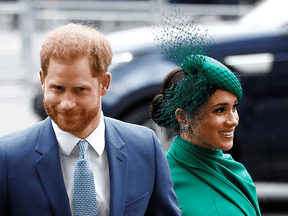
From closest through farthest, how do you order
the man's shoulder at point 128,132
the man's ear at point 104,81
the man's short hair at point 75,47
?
the man's short hair at point 75,47 → the man's ear at point 104,81 → the man's shoulder at point 128,132

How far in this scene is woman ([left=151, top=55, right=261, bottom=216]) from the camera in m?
2.04

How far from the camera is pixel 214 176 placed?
212 centimetres

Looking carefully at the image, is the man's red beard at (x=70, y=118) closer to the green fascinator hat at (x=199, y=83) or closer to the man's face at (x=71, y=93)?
the man's face at (x=71, y=93)

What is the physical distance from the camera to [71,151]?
1528 mm

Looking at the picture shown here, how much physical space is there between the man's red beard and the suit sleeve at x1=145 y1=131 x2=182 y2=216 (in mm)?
395

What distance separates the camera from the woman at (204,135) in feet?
6.70

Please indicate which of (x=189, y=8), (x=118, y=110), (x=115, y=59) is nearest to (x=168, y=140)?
(x=118, y=110)

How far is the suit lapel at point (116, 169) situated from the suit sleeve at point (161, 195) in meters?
0.16

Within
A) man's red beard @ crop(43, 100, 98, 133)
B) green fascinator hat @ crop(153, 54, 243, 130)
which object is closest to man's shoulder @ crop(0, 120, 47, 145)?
man's red beard @ crop(43, 100, 98, 133)

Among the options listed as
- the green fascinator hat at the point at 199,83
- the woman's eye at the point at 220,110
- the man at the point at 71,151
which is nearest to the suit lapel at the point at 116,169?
the man at the point at 71,151

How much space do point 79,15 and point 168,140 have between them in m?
3.70

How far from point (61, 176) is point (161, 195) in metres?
0.44

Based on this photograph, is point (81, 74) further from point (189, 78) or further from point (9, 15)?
point (9, 15)

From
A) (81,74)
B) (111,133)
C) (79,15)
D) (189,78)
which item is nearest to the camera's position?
(81,74)
